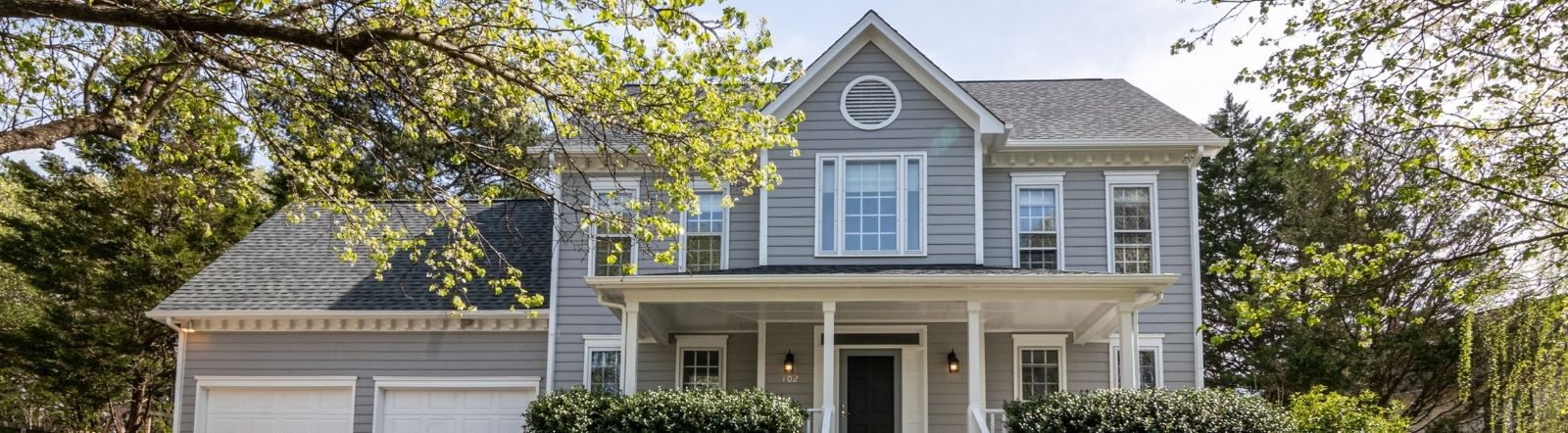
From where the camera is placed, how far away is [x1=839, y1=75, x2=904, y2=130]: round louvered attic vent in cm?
1521

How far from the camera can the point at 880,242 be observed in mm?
15008

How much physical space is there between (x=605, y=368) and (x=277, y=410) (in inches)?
180

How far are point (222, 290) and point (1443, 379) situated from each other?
18.9 m

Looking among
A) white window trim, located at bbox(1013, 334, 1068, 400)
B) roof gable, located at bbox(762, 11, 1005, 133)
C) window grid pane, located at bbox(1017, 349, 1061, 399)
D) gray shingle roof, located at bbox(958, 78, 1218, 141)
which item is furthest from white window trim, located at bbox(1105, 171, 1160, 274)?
roof gable, located at bbox(762, 11, 1005, 133)

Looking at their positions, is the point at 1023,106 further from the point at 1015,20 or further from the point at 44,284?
the point at 44,284

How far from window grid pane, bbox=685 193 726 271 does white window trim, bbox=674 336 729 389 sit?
3.00 feet

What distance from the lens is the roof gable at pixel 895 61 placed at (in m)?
14.9

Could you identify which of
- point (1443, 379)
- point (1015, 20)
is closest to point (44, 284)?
point (1015, 20)

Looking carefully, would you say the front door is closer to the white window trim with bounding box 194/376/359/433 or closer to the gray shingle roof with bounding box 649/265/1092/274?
the gray shingle roof with bounding box 649/265/1092/274

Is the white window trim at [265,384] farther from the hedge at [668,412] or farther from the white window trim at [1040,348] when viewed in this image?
the white window trim at [1040,348]

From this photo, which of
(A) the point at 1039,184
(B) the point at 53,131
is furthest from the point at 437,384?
(A) the point at 1039,184

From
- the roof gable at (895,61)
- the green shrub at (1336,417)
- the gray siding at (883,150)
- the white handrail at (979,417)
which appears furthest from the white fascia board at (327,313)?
the green shrub at (1336,417)

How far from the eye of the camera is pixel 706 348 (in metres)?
15.9

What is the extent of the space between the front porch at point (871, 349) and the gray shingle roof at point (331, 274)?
7.64 ft
